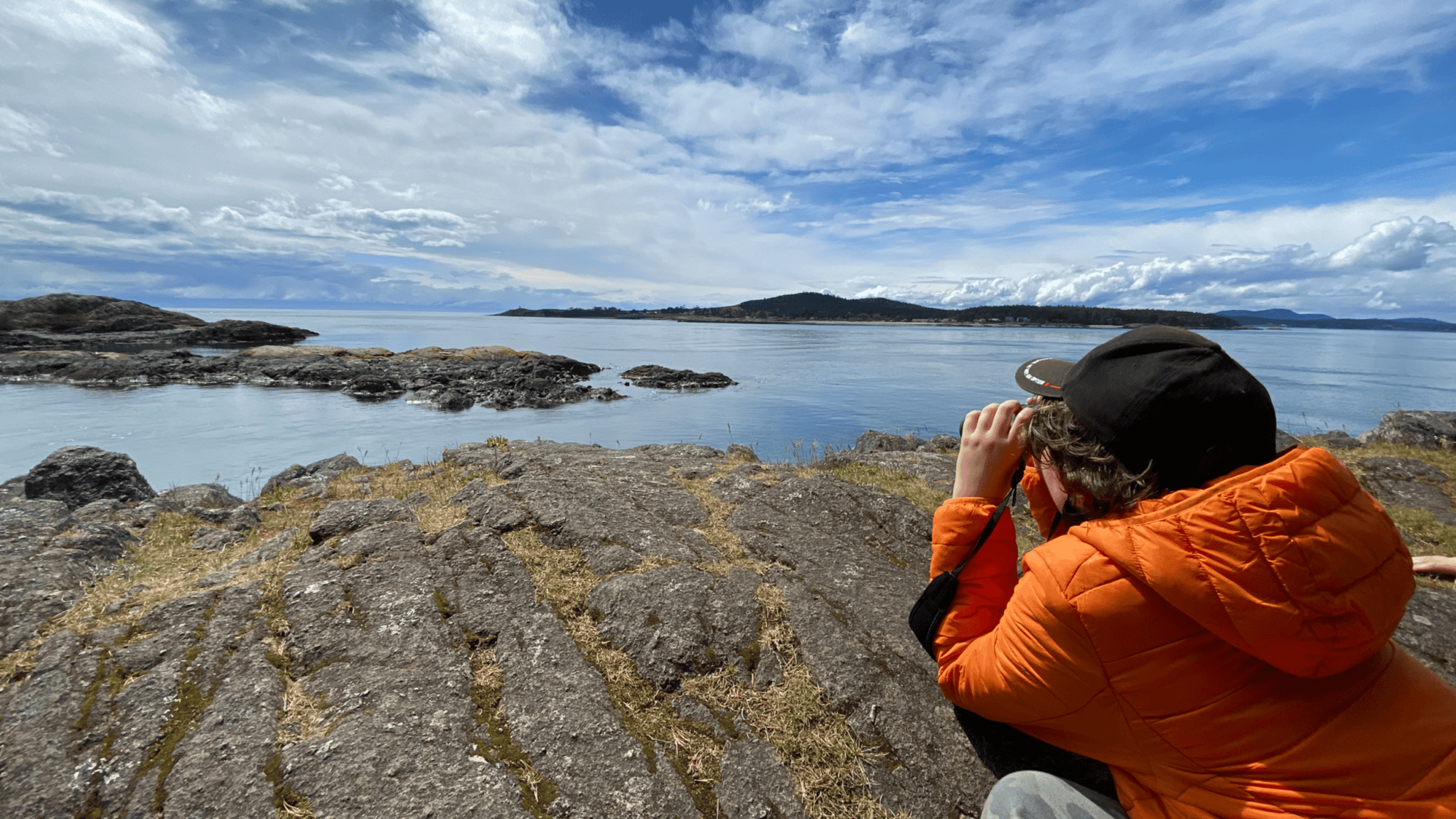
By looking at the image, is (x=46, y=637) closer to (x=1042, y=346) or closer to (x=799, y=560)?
(x=799, y=560)

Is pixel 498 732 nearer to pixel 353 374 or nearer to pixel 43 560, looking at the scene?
pixel 43 560

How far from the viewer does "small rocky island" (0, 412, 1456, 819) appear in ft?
10.1

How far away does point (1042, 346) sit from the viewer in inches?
3000

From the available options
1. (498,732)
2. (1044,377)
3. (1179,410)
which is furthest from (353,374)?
(1179,410)

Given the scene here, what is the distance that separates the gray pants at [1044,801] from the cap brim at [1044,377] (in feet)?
5.58

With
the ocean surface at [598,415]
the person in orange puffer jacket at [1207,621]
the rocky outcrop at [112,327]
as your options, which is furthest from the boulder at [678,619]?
the rocky outcrop at [112,327]

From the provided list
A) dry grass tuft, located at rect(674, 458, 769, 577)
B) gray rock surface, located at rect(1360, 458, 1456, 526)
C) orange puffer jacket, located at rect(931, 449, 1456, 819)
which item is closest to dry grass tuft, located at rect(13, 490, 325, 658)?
dry grass tuft, located at rect(674, 458, 769, 577)

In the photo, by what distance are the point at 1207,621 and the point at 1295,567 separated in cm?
29

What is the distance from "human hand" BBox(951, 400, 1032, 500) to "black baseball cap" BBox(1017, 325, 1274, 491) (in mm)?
591

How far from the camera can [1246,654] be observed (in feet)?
6.36

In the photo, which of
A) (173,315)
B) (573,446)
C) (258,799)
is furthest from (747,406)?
(173,315)

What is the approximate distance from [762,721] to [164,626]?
14.0 feet

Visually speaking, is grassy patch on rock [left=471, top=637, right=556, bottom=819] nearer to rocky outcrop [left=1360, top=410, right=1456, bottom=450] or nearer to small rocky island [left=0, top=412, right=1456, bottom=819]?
small rocky island [left=0, top=412, right=1456, bottom=819]

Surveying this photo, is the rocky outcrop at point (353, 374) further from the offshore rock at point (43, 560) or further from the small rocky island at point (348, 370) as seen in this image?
the offshore rock at point (43, 560)
